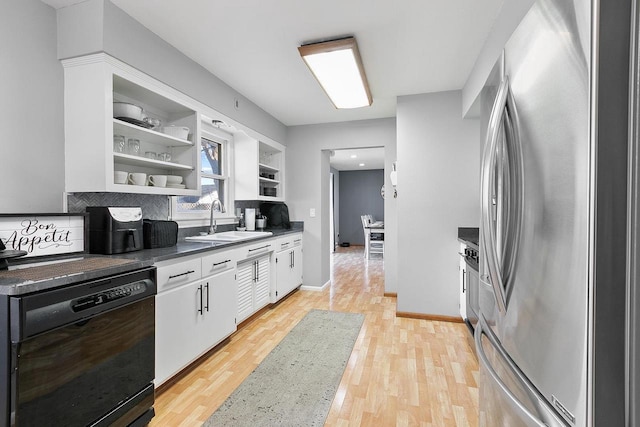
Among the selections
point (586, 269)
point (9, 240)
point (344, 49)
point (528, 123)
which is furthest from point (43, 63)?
point (586, 269)

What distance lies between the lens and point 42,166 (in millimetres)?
1837

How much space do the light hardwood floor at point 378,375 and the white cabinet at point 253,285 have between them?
18 centimetres

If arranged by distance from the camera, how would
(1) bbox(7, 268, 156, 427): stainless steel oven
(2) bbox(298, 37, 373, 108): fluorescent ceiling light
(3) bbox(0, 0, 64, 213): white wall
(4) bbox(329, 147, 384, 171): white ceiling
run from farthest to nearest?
(4) bbox(329, 147, 384, 171): white ceiling, (2) bbox(298, 37, 373, 108): fluorescent ceiling light, (3) bbox(0, 0, 64, 213): white wall, (1) bbox(7, 268, 156, 427): stainless steel oven

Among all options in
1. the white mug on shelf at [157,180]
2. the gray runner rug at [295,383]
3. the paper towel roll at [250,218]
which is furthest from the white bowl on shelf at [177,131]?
the gray runner rug at [295,383]

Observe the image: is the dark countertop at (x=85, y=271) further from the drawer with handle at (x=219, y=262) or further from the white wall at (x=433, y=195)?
the white wall at (x=433, y=195)

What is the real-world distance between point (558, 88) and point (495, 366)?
85cm

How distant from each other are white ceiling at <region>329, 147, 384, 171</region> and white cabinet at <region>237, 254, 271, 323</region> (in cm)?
346

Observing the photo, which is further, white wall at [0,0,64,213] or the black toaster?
the black toaster

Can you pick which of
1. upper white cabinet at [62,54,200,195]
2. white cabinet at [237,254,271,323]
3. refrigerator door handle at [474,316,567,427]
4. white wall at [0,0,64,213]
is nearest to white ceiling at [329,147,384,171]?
white cabinet at [237,254,271,323]

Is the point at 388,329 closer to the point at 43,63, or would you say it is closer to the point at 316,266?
the point at 316,266

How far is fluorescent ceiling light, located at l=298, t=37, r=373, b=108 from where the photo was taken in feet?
7.39

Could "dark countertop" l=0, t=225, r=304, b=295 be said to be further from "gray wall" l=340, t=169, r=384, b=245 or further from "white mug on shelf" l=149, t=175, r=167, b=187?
"gray wall" l=340, t=169, r=384, b=245

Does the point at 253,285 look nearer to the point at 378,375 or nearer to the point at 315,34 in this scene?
the point at 378,375

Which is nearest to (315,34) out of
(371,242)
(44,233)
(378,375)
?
(44,233)
